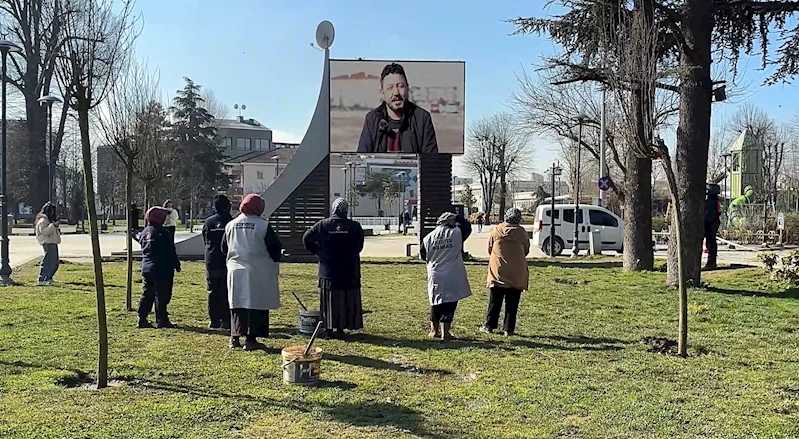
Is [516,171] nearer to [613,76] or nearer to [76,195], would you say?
[76,195]

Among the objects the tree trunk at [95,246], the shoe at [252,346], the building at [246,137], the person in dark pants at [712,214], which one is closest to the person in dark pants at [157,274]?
the shoe at [252,346]

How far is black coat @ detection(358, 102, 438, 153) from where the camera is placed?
69.2 ft

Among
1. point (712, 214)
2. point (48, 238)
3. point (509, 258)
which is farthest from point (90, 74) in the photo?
point (712, 214)

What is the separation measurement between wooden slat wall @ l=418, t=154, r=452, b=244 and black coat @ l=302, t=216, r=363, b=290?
13.2 meters

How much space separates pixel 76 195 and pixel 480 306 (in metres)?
51.9

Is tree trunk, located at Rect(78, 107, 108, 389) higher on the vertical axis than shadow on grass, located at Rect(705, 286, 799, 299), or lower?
higher

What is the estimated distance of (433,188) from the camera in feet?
69.9

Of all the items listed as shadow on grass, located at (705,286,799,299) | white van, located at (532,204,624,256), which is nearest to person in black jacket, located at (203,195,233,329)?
shadow on grass, located at (705,286,799,299)

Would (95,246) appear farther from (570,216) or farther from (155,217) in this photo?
(570,216)

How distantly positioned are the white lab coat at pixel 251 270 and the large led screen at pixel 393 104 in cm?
1360

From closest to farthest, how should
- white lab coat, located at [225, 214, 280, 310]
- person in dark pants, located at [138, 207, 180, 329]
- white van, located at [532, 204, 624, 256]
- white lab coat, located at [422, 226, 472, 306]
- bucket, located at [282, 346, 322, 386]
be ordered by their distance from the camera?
bucket, located at [282, 346, 322, 386] < white lab coat, located at [225, 214, 280, 310] < white lab coat, located at [422, 226, 472, 306] < person in dark pants, located at [138, 207, 180, 329] < white van, located at [532, 204, 624, 256]

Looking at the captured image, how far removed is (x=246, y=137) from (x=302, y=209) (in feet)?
289

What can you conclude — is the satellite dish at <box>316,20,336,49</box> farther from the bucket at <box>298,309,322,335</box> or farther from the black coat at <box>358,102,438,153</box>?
the bucket at <box>298,309,322,335</box>

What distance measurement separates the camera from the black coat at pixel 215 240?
8469 millimetres
